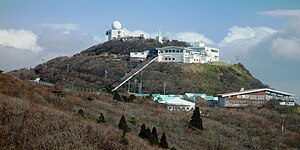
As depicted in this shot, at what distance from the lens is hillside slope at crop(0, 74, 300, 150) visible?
1516 cm

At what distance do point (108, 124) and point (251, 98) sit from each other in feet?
91.0

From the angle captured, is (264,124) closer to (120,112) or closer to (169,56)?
(120,112)

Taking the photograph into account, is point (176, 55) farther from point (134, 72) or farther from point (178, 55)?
point (134, 72)

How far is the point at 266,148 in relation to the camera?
29.2 m

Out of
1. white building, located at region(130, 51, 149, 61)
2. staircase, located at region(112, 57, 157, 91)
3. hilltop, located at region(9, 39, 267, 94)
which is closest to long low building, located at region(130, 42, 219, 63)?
white building, located at region(130, 51, 149, 61)

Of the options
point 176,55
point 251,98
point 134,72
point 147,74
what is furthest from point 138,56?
point 251,98

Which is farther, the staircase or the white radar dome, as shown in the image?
the white radar dome

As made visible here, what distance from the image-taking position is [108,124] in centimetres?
2398

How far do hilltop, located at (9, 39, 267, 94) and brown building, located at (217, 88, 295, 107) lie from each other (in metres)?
8.54

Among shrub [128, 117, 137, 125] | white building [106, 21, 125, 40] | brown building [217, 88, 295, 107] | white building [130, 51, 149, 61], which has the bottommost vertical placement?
shrub [128, 117, 137, 125]

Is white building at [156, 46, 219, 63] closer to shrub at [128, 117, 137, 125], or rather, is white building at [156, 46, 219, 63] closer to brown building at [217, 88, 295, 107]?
brown building at [217, 88, 295, 107]

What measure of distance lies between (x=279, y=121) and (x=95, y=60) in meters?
36.0

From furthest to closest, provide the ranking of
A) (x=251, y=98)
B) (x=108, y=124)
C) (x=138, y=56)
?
1. (x=138, y=56)
2. (x=251, y=98)
3. (x=108, y=124)

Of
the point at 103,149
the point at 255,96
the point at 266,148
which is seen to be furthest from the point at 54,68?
the point at 103,149
